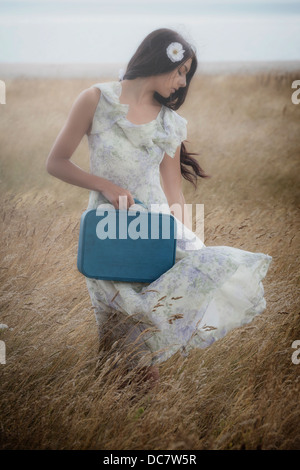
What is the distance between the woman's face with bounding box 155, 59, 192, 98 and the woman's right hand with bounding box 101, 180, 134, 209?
19.3 inches

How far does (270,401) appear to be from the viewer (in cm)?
242

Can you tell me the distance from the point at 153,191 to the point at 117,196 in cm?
24

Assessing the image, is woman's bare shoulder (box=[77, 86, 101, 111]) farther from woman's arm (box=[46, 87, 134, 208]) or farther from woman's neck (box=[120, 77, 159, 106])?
woman's neck (box=[120, 77, 159, 106])

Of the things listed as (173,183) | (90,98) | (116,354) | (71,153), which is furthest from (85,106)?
(116,354)

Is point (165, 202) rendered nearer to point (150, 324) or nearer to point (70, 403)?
point (150, 324)

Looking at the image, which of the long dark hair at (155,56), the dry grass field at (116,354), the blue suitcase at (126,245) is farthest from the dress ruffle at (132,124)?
the dry grass field at (116,354)

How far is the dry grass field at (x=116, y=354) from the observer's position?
208 cm

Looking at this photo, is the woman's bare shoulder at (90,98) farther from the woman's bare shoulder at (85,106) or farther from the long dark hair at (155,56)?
the long dark hair at (155,56)

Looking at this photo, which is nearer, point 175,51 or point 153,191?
point 175,51

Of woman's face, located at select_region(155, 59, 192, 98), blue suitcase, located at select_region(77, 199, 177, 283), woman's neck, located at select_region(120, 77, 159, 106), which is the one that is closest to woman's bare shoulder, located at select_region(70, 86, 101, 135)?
woman's neck, located at select_region(120, 77, 159, 106)

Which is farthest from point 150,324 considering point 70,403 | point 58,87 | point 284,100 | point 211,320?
point 58,87

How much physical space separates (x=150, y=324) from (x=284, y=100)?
29.1ft

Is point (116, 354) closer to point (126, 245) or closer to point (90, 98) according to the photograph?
point (126, 245)

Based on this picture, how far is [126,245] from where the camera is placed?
2.04 metres
